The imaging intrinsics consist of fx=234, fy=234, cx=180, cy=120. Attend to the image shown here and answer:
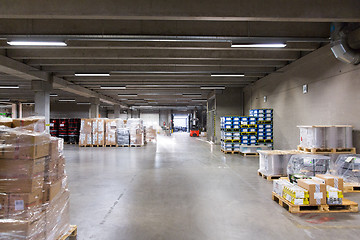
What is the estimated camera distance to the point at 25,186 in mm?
2504

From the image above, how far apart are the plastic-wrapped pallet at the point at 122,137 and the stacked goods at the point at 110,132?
28 centimetres

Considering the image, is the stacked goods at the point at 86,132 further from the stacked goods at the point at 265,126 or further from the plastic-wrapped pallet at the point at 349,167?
the plastic-wrapped pallet at the point at 349,167

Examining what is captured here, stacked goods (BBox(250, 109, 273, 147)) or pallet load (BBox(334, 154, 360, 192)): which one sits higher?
stacked goods (BBox(250, 109, 273, 147))

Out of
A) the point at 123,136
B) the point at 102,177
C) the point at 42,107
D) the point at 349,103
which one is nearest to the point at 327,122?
the point at 349,103

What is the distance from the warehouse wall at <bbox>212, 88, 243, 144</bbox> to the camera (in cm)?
1834

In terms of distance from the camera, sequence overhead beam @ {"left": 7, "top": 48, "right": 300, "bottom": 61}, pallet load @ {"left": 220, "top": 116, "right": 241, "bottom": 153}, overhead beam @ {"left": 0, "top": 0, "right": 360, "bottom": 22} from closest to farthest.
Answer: overhead beam @ {"left": 0, "top": 0, "right": 360, "bottom": 22} < overhead beam @ {"left": 7, "top": 48, "right": 300, "bottom": 61} < pallet load @ {"left": 220, "top": 116, "right": 241, "bottom": 153}

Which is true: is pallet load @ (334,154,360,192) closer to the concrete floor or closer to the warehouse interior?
the warehouse interior

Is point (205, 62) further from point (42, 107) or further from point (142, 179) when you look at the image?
point (42, 107)

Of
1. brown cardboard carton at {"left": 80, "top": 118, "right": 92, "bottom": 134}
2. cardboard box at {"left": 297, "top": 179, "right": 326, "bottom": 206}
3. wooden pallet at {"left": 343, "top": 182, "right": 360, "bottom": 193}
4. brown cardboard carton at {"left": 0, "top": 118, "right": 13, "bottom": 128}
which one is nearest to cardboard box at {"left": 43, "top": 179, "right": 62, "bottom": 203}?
brown cardboard carton at {"left": 0, "top": 118, "right": 13, "bottom": 128}

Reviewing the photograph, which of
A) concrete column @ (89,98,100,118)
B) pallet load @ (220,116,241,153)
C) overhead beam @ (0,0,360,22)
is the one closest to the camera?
overhead beam @ (0,0,360,22)

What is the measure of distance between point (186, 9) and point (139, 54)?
14.0 feet

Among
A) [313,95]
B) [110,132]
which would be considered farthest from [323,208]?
[110,132]

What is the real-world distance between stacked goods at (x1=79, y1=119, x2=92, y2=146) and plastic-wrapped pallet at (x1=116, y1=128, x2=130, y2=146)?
1.87 m

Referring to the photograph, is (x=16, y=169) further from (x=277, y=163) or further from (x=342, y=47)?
(x=342, y=47)
